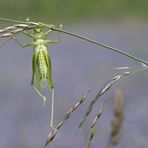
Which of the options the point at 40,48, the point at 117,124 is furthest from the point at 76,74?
the point at 40,48

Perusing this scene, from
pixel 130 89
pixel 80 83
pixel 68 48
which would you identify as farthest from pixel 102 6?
pixel 130 89

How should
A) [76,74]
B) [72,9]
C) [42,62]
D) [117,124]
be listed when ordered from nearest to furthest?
[42,62], [117,124], [76,74], [72,9]

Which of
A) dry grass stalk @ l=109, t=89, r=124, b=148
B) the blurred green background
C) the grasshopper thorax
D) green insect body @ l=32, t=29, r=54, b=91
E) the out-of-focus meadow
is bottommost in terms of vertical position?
the blurred green background

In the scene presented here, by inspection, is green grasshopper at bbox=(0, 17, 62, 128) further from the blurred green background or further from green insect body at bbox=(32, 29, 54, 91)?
the blurred green background

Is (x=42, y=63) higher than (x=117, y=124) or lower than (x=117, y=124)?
higher

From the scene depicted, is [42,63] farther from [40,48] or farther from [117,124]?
[117,124]

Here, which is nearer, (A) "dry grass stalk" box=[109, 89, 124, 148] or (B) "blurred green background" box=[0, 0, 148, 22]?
(A) "dry grass stalk" box=[109, 89, 124, 148]

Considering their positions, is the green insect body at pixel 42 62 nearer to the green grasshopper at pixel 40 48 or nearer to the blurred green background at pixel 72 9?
the green grasshopper at pixel 40 48

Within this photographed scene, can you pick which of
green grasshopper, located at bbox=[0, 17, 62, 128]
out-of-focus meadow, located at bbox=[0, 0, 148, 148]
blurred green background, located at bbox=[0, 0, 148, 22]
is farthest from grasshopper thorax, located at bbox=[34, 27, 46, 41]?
blurred green background, located at bbox=[0, 0, 148, 22]
